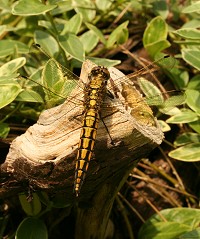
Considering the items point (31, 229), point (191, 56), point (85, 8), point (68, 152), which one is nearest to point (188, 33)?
point (191, 56)

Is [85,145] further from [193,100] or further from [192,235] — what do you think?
[193,100]

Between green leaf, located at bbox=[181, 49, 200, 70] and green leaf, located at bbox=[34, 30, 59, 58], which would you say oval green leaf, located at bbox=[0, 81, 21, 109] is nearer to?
green leaf, located at bbox=[34, 30, 59, 58]

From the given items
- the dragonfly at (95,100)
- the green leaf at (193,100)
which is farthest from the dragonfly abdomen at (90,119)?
the green leaf at (193,100)

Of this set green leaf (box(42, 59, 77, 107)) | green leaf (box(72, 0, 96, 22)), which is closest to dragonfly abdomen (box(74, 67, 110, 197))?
green leaf (box(42, 59, 77, 107))

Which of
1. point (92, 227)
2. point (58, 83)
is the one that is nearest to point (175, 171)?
point (92, 227)

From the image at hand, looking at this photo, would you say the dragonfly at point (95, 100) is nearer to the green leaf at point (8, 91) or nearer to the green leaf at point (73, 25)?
the green leaf at point (8, 91)

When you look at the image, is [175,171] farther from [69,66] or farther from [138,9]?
[138,9]

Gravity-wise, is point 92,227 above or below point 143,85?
below
